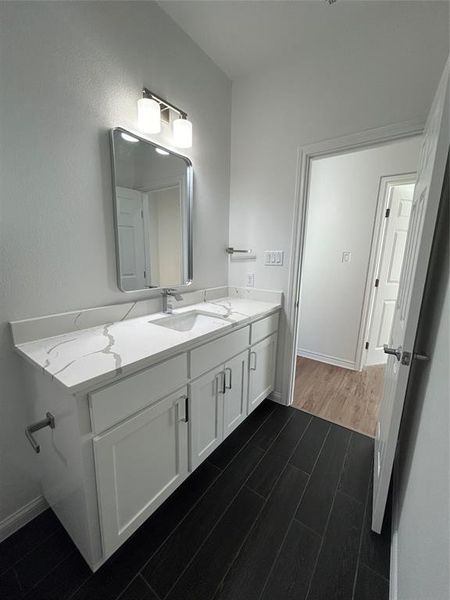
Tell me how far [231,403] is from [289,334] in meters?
0.75

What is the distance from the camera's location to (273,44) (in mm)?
1651

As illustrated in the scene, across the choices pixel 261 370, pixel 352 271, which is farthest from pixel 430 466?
pixel 352 271

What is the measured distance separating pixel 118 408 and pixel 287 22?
88.4 inches

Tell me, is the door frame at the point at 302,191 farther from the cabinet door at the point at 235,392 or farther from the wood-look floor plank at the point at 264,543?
the wood-look floor plank at the point at 264,543

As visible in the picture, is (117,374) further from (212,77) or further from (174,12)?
(212,77)

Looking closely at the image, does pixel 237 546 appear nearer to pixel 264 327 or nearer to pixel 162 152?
pixel 264 327

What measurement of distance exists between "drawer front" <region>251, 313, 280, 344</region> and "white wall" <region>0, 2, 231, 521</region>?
835mm

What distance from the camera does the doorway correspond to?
7.75 ft

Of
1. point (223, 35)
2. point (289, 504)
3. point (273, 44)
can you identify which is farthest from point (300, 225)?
point (289, 504)

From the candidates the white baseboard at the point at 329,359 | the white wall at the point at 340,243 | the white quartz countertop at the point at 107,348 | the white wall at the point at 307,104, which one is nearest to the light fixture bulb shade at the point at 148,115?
the white wall at the point at 307,104

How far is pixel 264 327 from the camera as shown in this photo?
1848mm

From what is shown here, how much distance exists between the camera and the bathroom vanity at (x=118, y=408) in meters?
0.87

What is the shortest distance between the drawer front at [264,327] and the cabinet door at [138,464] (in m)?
0.69

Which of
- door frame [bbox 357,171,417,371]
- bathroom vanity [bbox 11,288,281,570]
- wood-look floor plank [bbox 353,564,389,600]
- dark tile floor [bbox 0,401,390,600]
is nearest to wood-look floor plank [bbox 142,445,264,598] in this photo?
dark tile floor [bbox 0,401,390,600]
